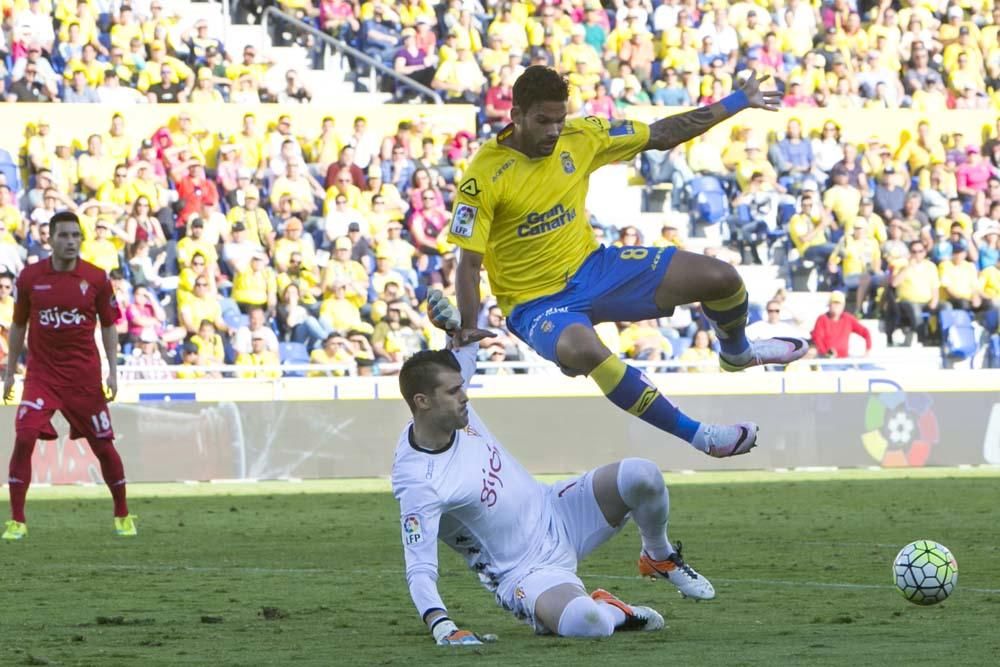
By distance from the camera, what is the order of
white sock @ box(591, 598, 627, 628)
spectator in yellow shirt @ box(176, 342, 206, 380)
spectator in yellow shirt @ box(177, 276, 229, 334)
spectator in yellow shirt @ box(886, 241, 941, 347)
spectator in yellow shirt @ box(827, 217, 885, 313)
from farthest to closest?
spectator in yellow shirt @ box(827, 217, 885, 313)
spectator in yellow shirt @ box(886, 241, 941, 347)
spectator in yellow shirt @ box(177, 276, 229, 334)
spectator in yellow shirt @ box(176, 342, 206, 380)
white sock @ box(591, 598, 627, 628)

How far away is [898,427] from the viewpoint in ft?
69.1

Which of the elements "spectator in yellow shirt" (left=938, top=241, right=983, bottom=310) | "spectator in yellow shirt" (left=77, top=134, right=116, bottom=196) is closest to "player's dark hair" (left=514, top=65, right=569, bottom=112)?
"spectator in yellow shirt" (left=77, top=134, right=116, bottom=196)

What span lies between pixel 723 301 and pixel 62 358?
5533mm

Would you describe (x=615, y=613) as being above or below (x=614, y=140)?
below

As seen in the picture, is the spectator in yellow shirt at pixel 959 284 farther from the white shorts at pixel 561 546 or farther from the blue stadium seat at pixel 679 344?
the white shorts at pixel 561 546

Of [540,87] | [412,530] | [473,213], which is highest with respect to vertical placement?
[540,87]

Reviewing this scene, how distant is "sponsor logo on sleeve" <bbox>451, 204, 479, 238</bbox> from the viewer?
9039mm

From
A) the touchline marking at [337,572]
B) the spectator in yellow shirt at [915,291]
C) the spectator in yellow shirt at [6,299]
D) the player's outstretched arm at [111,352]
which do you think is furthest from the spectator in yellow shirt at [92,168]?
the touchline marking at [337,572]

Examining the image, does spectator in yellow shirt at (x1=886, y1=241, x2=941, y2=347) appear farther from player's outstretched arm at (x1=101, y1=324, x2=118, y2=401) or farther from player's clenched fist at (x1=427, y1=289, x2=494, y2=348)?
player's clenched fist at (x1=427, y1=289, x2=494, y2=348)

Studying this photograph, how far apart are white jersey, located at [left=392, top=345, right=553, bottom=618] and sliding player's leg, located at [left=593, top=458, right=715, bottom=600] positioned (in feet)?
0.84

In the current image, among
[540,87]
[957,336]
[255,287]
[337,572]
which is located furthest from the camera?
[957,336]

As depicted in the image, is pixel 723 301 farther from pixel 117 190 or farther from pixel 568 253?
pixel 117 190

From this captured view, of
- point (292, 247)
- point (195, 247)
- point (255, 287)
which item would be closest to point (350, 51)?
point (292, 247)

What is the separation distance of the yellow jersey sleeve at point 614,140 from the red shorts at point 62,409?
507 cm
